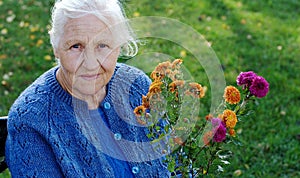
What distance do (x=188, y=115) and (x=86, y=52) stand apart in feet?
1.48

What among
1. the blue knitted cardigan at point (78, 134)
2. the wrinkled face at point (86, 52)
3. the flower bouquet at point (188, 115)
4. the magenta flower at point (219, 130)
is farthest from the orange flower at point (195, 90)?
the blue knitted cardigan at point (78, 134)

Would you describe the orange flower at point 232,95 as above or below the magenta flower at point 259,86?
below

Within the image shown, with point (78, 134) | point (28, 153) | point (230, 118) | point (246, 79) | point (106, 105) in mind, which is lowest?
point (28, 153)

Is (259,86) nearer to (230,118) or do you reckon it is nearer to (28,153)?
(230,118)

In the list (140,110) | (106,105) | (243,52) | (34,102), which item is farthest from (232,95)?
(243,52)

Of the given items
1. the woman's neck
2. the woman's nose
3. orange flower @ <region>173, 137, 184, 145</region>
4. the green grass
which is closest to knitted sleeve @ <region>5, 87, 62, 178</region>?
the woman's neck

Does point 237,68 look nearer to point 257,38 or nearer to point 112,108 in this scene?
point 257,38

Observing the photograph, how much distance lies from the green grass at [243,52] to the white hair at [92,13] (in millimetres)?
1480

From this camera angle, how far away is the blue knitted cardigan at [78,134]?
2072 millimetres

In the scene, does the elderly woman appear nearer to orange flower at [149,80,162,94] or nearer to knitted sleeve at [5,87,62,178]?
knitted sleeve at [5,87,62,178]

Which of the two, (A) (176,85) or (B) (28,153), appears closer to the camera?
(A) (176,85)

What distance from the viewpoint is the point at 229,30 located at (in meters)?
4.91

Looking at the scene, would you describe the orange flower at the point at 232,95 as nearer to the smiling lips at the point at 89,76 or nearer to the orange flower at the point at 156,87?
the orange flower at the point at 156,87

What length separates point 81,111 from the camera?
7.22ft
